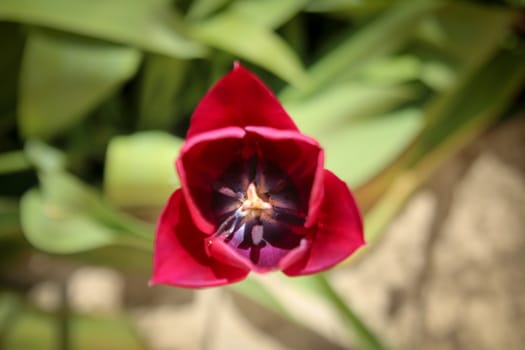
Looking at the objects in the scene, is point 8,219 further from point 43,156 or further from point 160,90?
point 160,90

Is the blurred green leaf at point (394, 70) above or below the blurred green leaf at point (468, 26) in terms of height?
below

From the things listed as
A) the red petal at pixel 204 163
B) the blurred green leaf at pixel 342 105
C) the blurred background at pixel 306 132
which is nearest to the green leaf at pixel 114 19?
the blurred background at pixel 306 132

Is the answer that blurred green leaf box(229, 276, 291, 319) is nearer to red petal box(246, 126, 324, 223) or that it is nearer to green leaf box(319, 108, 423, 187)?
green leaf box(319, 108, 423, 187)

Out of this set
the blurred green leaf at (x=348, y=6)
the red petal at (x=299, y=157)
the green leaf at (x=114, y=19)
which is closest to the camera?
the red petal at (x=299, y=157)

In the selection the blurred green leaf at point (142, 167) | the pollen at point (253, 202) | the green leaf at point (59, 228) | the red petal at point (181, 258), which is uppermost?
the pollen at point (253, 202)

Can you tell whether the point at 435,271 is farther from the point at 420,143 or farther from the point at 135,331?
the point at 135,331

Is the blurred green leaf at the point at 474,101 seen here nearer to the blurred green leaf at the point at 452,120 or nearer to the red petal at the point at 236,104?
the blurred green leaf at the point at 452,120

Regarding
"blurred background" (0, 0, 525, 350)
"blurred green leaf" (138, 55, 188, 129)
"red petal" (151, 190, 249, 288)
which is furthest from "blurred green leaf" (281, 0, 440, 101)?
"red petal" (151, 190, 249, 288)

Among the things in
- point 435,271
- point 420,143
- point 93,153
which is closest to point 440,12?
point 420,143
